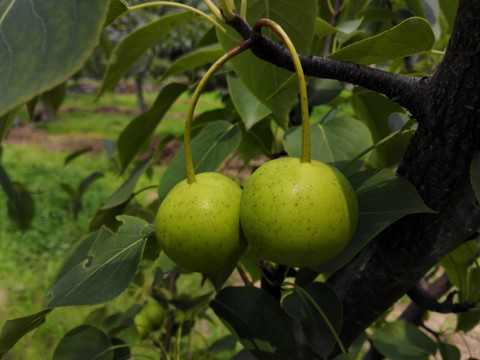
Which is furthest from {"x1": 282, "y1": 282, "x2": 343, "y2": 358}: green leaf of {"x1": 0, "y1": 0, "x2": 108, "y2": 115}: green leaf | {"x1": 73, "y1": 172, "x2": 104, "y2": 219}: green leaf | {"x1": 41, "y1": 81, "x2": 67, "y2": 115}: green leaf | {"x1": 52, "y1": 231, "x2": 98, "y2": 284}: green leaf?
{"x1": 73, "y1": 172, "x2": 104, "y2": 219}: green leaf

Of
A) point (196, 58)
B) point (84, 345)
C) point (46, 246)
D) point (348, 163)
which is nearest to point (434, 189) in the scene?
point (348, 163)

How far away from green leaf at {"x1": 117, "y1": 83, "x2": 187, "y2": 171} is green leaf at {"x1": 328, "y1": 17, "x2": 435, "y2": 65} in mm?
575

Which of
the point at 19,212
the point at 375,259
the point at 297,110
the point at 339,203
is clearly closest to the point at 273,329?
the point at 375,259

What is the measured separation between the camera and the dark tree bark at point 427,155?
0.46 metres

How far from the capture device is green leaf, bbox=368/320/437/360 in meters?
1.00

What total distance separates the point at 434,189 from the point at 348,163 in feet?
0.58

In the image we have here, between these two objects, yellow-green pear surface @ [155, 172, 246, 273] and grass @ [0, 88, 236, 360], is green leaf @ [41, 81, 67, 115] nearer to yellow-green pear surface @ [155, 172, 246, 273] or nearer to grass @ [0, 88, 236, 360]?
grass @ [0, 88, 236, 360]

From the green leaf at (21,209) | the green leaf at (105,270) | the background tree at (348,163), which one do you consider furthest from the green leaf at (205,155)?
the green leaf at (21,209)

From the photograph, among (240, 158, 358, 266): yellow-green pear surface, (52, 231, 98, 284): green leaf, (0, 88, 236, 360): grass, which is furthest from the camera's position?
(0, 88, 236, 360): grass

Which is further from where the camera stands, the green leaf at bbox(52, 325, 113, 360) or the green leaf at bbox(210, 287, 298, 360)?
the green leaf at bbox(52, 325, 113, 360)

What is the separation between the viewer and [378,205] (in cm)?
56

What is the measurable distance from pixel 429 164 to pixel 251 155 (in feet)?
2.15

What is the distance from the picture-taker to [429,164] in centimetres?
54

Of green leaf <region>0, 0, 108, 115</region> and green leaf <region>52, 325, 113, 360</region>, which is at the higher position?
green leaf <region>0, 0, 108, 115</region>
